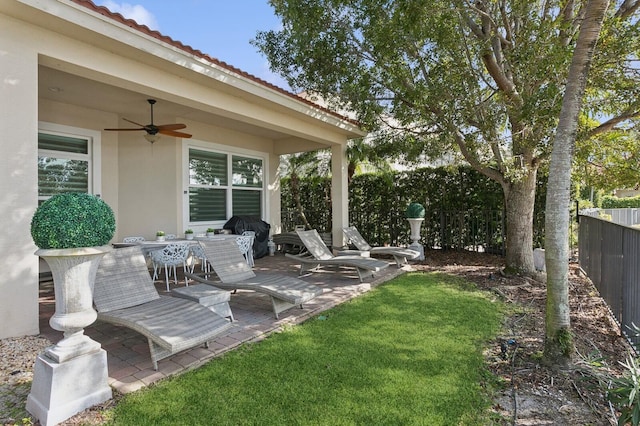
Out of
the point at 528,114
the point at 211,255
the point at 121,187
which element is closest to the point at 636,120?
the point at 528,114

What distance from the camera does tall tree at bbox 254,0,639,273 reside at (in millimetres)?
6047

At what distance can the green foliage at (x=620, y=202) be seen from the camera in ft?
71.9

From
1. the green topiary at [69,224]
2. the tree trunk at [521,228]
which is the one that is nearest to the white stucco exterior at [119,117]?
the green topiary at [69,224]

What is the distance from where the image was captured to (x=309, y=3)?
7242mm

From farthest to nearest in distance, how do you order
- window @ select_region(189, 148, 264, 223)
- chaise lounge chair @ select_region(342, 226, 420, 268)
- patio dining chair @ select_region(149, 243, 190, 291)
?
1. window @ select_region(189, 148, 264, 223)
2. chaise lounge chair @ select_region(342, 226, 420, 268)
3. patio dining chair @ select_region(149, 243, 190, 291)

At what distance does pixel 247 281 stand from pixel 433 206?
778cm

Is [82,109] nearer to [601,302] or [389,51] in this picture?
[389,51]

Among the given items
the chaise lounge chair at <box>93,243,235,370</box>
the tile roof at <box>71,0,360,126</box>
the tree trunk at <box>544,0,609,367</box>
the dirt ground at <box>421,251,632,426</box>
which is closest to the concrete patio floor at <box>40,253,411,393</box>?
the chaise lounge chair at <box>93,243,235,370</box>

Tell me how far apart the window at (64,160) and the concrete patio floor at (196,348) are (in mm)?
2116

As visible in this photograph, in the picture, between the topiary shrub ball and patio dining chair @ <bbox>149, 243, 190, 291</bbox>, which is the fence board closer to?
the topiary shrub ball

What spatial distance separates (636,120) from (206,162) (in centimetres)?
1008

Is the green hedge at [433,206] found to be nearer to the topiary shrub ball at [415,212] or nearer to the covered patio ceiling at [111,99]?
the topiary shrub ball at [415,212]

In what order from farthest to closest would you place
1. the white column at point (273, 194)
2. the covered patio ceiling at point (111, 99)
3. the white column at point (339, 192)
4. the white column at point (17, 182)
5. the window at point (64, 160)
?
the white column at point (273, 194) < the white column at point (339, 192) < the window at point (64, 160) < the covered patio ceiling at point (111, 99) < the white column at point (17, 182)

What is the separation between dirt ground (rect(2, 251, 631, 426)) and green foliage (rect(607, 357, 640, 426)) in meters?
0.18
